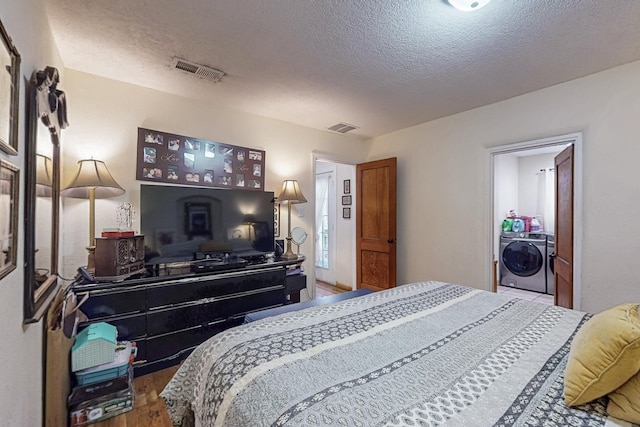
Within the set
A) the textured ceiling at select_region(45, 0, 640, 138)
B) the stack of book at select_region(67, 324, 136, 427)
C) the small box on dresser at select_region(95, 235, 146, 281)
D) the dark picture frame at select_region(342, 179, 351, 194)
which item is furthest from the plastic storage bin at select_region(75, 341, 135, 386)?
the dark picture frame at select_region(342, 179, 351, 194)

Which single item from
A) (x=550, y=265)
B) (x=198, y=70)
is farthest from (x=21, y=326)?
(x=550, y=265)

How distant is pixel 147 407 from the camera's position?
1867 mm

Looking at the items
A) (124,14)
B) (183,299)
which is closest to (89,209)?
(183,299)

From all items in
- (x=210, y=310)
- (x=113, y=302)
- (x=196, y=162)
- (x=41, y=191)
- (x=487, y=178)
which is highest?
(x=196, y=162)

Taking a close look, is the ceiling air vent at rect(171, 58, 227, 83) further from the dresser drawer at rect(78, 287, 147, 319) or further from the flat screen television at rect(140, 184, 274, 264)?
the dresser drawer at rect(78, 287, 147, 319)

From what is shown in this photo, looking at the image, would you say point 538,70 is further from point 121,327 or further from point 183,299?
point 121,327

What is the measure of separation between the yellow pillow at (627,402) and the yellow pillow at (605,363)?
20mm

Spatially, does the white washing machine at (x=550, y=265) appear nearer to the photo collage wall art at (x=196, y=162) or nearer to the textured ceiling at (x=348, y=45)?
the textured ceiling at (x=348, y=45)

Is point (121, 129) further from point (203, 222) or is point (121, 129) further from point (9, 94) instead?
point (9, 94)

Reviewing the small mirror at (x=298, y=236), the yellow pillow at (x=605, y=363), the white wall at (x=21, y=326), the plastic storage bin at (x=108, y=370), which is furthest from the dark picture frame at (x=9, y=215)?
the small mirror at (x=298, y=236)

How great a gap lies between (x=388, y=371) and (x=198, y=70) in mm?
2531

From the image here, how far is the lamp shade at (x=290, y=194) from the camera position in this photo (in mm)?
3277

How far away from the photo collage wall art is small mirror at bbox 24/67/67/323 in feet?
2.44

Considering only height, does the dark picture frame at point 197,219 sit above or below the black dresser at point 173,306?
above
